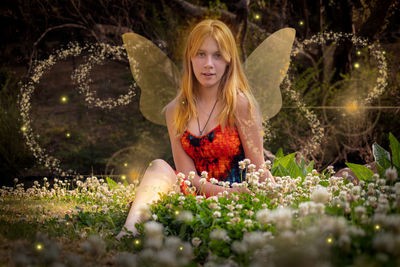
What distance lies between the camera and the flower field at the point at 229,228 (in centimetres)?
148

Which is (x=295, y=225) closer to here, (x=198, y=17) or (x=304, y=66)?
(x=198, y=17)

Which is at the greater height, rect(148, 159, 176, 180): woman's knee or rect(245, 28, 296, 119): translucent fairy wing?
rect(245, 28, 296, 119): translucent fairy wing

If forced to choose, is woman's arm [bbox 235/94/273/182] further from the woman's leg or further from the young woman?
the woman's leg

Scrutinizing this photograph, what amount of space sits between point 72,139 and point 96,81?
1940mm

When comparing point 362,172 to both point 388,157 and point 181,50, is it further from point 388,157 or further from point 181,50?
point 181,50

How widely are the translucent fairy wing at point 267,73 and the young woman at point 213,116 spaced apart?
7.38 feet

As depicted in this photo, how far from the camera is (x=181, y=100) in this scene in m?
3.58

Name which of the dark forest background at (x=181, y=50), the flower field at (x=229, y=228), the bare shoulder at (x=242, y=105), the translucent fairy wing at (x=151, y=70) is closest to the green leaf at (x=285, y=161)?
the flower field at (x=229, y=228)

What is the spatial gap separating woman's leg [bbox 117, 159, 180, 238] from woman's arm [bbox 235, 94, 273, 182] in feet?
2.28

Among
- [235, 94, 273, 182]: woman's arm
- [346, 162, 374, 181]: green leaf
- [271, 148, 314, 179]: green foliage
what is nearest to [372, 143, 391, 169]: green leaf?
[346, 162, 374, 181]: green leaf

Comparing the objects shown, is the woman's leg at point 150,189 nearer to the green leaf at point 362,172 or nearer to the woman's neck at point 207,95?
the woman's neck at point 207,95

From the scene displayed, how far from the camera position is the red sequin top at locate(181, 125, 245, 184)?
3.34 meters

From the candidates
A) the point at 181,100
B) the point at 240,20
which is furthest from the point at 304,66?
the point at 181,100

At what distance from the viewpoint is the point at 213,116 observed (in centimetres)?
344
